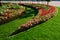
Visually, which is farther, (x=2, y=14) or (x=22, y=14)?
(x=22, y=14)

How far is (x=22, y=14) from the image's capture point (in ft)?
76.9

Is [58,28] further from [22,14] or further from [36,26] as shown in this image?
[22,14]

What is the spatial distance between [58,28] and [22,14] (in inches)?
266

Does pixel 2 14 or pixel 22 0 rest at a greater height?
pixel 2 14

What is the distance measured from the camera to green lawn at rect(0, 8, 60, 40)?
52.9 ft

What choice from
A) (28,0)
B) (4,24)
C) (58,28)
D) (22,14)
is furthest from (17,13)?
(28,0)

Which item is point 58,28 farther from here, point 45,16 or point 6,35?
point 6,35

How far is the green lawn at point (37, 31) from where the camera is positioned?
16.1 metres

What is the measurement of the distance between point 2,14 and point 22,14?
3176 mm

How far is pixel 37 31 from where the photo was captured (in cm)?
1727

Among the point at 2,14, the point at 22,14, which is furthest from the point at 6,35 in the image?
the point at 22,14

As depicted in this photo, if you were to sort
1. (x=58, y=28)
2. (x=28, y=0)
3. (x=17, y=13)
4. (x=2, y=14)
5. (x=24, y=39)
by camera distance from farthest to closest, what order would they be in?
(x=28, y=0) → (x=17, y=13) → (x=2, y=14) → (x=58, y=28) → (x=24, y=39)

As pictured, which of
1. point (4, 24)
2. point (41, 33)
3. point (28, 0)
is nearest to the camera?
point (41, 33)

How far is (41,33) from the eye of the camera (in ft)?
55.3
